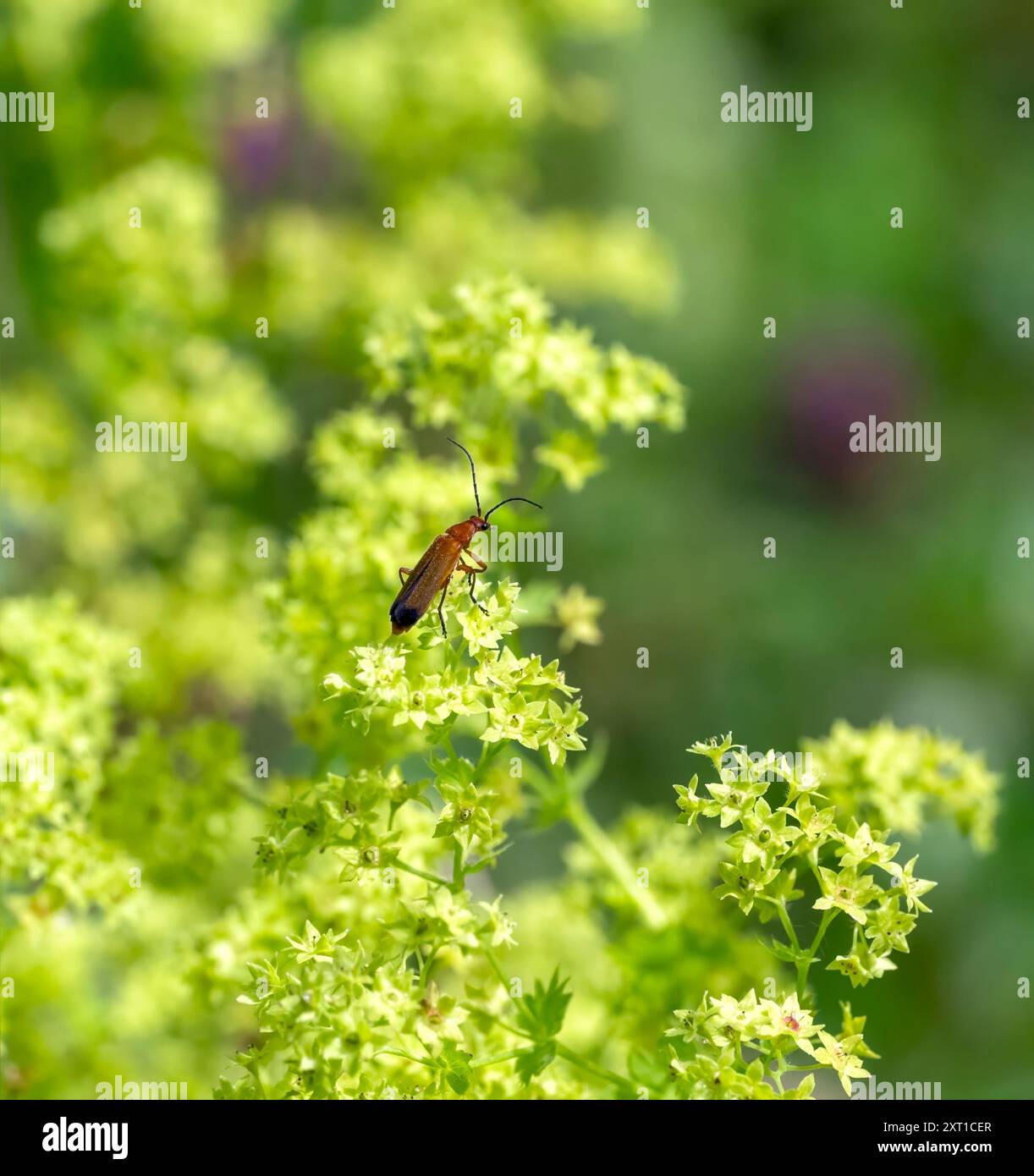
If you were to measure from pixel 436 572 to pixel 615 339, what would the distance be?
566 cm

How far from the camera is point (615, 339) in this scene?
27.2 ft

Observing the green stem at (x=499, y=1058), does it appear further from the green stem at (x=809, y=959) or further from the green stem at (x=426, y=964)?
the green stem at (x=809, y=959)

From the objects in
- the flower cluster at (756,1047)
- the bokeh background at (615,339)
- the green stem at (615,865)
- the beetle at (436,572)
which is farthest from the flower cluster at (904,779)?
the bokeh background at (615,339)

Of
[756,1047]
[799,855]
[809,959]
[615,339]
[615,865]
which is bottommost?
[756,1047]

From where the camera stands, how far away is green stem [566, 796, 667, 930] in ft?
9.64

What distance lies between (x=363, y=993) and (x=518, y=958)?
4.52 ft

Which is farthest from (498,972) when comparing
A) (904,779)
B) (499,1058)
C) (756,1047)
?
(904,779)

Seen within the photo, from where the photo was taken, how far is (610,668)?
302 inches

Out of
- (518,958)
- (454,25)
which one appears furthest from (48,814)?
(454,25)

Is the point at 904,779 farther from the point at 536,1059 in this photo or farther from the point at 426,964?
the point at 426,964

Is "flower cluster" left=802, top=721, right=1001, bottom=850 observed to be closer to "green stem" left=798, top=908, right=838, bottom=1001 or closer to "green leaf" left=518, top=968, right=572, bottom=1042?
"green stem" left=798, top=908, right=838, bottom=1001

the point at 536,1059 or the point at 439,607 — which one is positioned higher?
the point at 439,607

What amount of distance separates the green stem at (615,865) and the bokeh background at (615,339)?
769 mm

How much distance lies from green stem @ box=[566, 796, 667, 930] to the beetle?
505 mm
